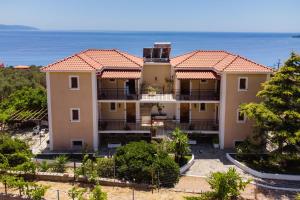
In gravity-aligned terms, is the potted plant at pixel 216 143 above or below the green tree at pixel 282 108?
below

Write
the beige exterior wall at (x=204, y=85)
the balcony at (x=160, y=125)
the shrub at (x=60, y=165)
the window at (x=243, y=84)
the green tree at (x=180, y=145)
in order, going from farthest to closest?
1. the beige exterior wall at (x=204, y=85)
2. the balcony at (x=160, y=125)
3. the window at (x=243, y=84)
4. the green tree at (x=180, y=145)
5. the shrub at (x=60, y=165)

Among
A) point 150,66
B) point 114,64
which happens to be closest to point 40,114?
point 114,64

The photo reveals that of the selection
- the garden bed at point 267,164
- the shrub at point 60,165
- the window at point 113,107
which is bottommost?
the garden bed at point 267,164

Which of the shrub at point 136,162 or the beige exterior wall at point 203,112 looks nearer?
the shrub at point 136,162

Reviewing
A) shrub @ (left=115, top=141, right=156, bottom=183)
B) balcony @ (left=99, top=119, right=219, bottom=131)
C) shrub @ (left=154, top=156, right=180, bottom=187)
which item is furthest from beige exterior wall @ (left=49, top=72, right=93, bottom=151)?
shrub @ (left=154, top=156, right=180, bottom=187)

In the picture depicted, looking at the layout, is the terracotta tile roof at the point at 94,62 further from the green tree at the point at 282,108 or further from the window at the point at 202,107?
the green tree at the point at 282,108

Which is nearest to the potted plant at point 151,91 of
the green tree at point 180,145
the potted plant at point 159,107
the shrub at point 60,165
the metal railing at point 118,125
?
the potted plant at point 159,107

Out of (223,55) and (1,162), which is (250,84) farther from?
(1,162)

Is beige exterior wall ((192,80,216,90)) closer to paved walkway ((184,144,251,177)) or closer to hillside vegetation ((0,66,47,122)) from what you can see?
paved walkway ((184,144,251,177))
